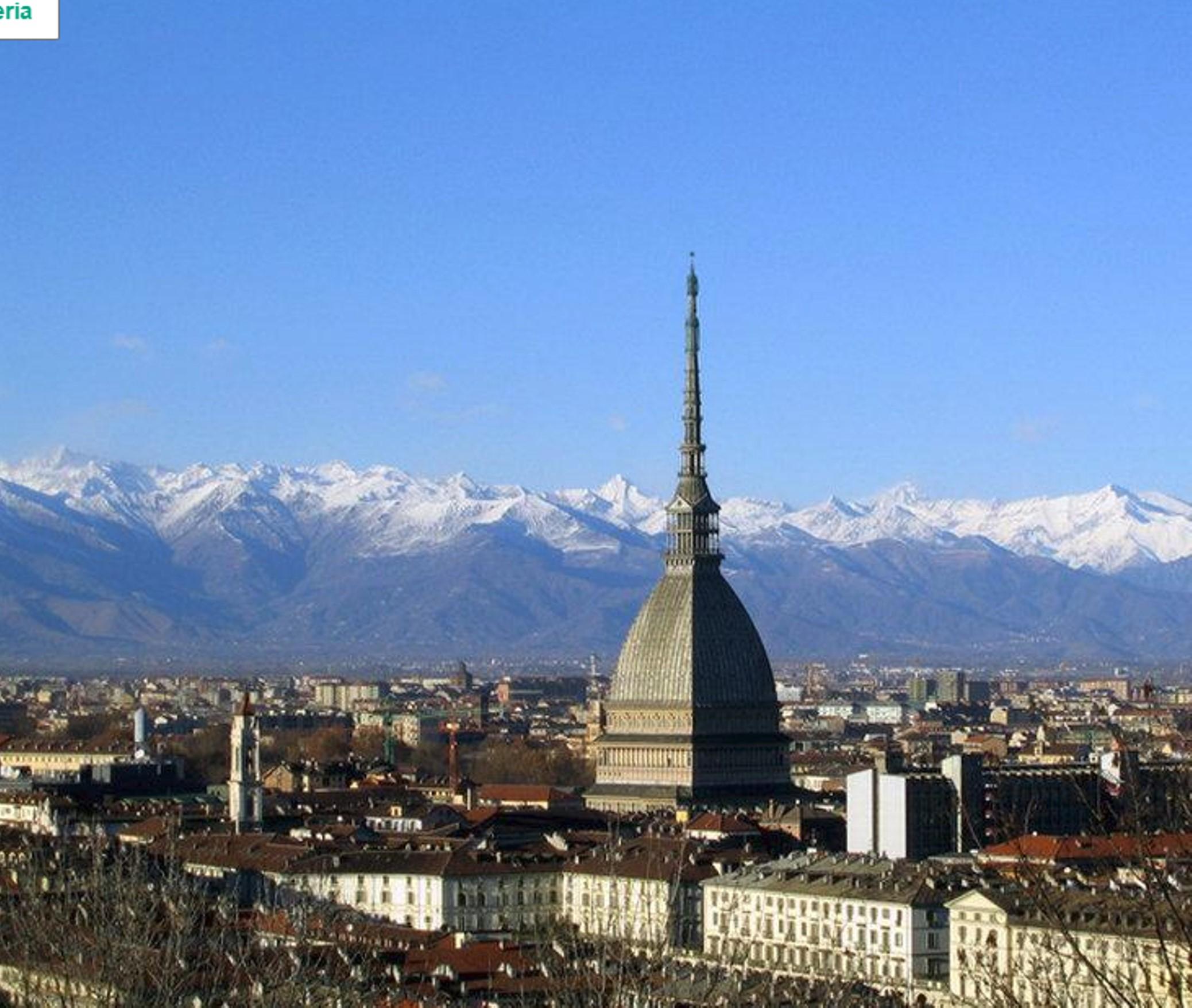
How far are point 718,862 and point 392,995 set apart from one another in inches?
1241

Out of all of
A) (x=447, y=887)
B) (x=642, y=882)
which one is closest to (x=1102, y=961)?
(x=642, y=882)

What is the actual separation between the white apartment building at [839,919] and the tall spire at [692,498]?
3837 cm

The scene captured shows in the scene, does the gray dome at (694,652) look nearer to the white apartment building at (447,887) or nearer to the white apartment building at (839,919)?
the white apartment building at (447,887)

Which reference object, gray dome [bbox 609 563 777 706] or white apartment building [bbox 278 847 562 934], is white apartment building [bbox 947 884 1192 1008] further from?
gray dome [bbox 609 563 777 706]

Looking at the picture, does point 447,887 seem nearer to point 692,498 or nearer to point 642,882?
point 642,882

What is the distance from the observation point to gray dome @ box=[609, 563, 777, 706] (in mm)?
111938

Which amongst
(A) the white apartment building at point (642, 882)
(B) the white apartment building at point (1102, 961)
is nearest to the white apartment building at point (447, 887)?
(A) the white apartment building at point (642, 882)

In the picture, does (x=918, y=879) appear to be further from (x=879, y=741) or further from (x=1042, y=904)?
(x=879, y=741)

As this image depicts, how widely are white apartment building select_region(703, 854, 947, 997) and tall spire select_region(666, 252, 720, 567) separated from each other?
38.4 m

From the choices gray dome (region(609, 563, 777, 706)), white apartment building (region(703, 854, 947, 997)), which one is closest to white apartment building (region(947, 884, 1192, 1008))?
white apartment building (region(703, 854, 947, 997))

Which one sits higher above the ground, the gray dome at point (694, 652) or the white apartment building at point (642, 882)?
the gray dome at point (694, 652)

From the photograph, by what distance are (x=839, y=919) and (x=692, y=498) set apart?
156ft

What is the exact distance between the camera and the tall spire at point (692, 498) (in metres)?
115

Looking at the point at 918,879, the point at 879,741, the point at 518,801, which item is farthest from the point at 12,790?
the point at 879,741
